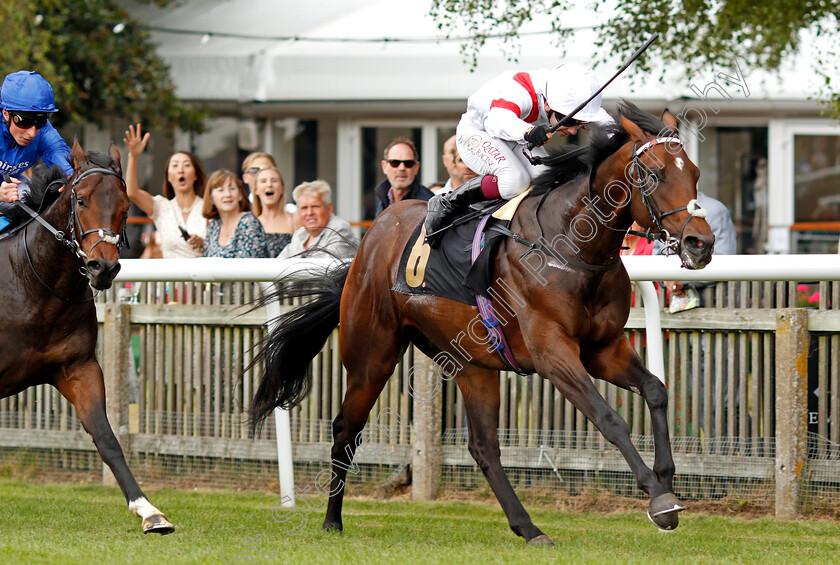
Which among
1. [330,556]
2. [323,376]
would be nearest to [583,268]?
[330,556]

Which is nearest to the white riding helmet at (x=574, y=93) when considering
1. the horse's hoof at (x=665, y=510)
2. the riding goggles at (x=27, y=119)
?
the horse's hoof at (x=665, y=510)

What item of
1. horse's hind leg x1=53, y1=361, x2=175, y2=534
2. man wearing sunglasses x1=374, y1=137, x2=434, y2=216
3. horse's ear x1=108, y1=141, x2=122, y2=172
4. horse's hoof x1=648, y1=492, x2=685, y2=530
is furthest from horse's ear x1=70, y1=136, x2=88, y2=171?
horse's hoof x1=648, y1=492, x2=685, y2=530

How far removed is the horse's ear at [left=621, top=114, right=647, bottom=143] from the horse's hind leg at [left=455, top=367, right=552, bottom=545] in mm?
1385

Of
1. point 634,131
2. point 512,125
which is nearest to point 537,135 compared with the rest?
point 512,125

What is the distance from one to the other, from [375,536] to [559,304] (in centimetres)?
140

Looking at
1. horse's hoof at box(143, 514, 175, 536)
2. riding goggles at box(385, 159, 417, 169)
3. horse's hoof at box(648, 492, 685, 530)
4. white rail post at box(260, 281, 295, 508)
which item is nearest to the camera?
horse's hoof at box(648, 492, 685, 530)

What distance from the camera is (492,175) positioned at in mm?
4824

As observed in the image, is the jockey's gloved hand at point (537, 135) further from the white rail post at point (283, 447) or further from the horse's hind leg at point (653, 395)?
the white rail post at point (283, 447)

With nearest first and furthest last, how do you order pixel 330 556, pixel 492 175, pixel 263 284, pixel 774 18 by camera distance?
pixel 330 556
pixel 492 175
pixel 263 284
pixel 774 18

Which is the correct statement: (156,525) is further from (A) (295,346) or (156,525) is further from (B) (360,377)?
(A) (295,346)

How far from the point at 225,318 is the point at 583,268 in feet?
9.06

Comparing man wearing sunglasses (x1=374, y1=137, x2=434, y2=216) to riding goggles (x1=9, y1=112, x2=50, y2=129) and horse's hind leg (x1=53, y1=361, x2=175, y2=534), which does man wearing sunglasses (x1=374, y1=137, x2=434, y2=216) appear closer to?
riding goggles (x1=9, y1=112, x2=50, y2=129)

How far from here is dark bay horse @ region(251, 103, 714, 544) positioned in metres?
4.07

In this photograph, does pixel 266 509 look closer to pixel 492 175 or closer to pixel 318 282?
pixel 318 282
